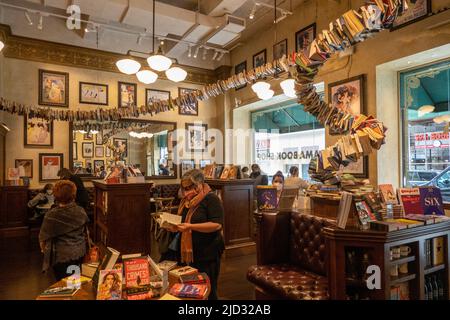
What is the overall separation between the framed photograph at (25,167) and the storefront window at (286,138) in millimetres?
6082

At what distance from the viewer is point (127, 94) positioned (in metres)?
8.54

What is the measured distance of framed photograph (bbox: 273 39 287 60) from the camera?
7332 millimetres

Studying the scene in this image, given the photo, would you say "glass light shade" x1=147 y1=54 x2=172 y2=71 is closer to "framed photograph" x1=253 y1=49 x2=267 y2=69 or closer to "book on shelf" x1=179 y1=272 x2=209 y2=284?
"book on shelf" x1=179 y1=272 x2=209 y2=284

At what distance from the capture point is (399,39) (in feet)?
16.2

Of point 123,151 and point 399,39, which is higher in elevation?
point 399,39

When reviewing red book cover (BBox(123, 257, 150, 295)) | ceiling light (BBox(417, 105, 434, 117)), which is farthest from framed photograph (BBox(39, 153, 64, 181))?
ceiling light (BBox(417, 105, 434, 117))

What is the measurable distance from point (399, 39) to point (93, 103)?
704 cm

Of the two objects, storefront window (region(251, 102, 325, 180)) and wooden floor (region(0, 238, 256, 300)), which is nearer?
wooden floor (region(0, 238, 256, 300))

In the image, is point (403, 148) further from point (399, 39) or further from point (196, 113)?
point (196, 113)

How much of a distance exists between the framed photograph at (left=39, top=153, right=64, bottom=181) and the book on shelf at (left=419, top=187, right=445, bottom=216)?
7684mm

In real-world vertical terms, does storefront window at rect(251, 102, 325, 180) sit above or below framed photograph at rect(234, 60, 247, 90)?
below

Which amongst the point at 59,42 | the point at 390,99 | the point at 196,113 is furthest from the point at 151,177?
the point at 390,99

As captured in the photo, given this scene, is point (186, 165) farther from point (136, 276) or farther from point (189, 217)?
point (136, 276)

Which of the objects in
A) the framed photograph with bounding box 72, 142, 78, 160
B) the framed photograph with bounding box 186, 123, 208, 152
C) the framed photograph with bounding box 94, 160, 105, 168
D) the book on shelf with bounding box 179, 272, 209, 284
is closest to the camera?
the book on shelf with bounding box 179, 272, 209, 284
